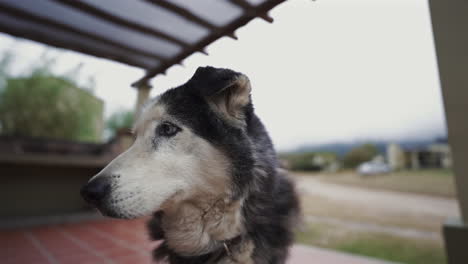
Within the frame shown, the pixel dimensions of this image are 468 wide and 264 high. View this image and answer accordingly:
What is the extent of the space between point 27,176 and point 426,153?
603 cm

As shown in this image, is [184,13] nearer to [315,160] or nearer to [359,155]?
[315,160]

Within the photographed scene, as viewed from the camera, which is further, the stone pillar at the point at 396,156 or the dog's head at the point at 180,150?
the stone pillar at the point at 396,156

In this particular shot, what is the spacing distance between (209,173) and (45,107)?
441 cm

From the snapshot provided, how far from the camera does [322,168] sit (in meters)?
4.19

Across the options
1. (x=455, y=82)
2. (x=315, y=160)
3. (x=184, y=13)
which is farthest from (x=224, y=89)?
(x=315, y=160)

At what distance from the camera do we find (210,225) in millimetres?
1026

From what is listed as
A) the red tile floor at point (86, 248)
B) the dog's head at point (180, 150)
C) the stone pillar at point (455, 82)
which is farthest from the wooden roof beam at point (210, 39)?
the red tile floor at point (86, 248)

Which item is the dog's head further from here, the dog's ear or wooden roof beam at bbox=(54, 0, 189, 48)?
wooden roof beam at bbox=(54, 0, 189, 48)

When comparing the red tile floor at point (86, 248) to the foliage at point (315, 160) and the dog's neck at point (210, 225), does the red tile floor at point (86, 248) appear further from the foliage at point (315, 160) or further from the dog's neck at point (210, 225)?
the foliage at point (315, 160)

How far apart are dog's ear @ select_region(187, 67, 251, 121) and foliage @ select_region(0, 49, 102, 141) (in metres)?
3.27

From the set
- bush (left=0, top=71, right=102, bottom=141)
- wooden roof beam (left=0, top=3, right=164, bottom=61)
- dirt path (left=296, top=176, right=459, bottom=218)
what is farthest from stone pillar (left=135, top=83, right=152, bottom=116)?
bush (left=0, top=71, right=102, bottom=141)

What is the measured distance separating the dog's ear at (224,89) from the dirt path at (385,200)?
1909mm

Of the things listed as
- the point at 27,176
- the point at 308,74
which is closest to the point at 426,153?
the point at 308,74

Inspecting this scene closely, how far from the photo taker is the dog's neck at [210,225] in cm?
101
